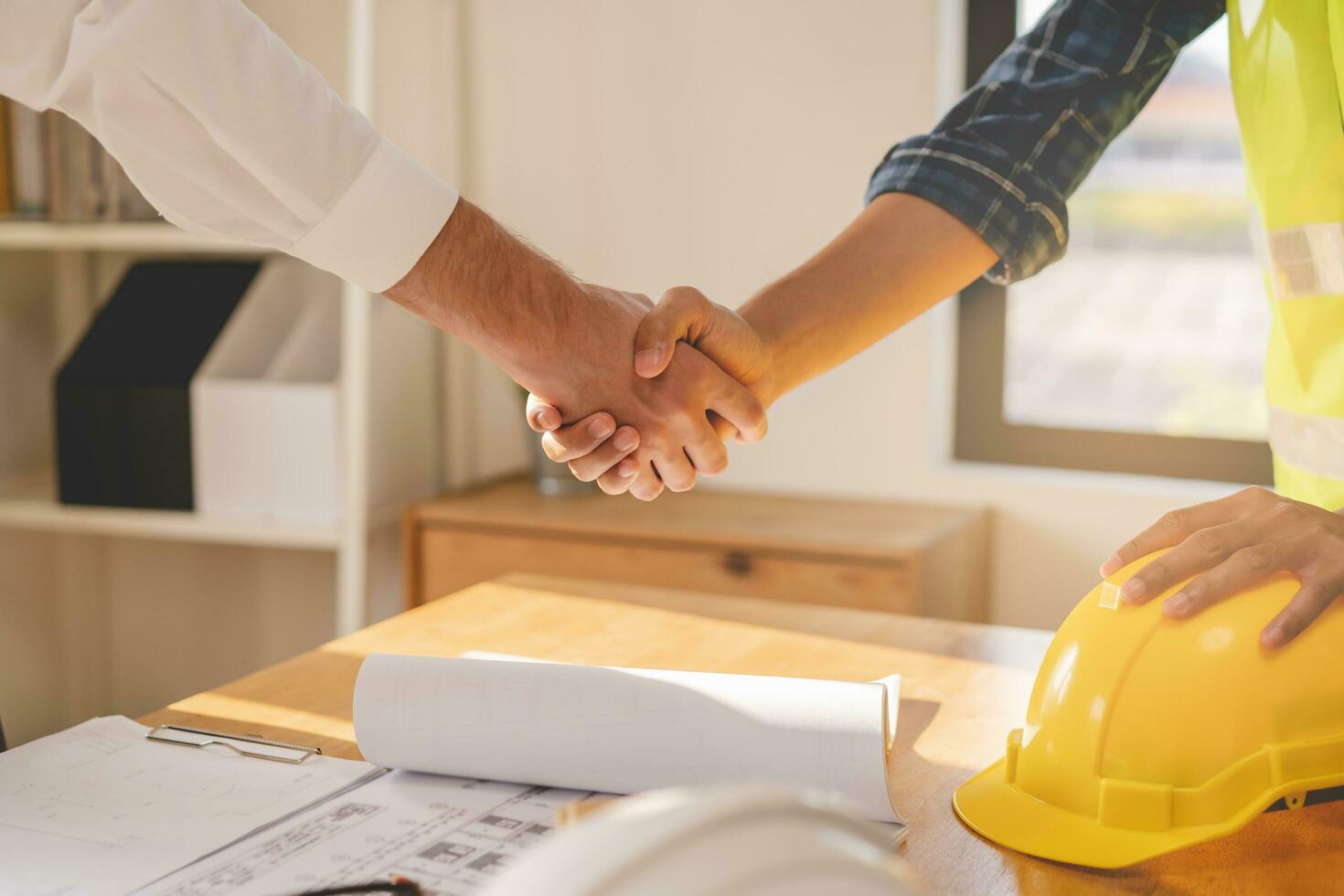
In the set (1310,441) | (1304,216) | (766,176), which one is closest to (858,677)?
(1310,441)

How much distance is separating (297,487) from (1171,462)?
59.0 inches

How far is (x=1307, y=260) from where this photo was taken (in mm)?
1104

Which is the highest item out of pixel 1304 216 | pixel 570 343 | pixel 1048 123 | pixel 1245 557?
pixel 1048 123

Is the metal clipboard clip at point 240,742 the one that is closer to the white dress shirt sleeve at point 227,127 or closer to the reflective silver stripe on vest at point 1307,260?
the white dress shirt sleeve at point 227,127

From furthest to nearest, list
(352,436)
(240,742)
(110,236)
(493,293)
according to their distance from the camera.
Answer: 1. (110,236)
2. (352,436)
3. (493,293)
4. (240,742)

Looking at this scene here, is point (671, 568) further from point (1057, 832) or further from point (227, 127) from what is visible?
point (1057, 832)

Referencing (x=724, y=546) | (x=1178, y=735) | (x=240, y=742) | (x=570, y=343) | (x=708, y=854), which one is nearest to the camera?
(x=708, y=854)

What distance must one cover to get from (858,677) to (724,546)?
94 centimetres

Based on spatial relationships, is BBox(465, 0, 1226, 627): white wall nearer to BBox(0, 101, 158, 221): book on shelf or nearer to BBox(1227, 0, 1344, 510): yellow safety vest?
BBox(0, 101, 158, 221): book on shelf

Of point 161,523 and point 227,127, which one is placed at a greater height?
point 227,127

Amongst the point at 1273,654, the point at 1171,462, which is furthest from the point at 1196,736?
the point at 1171,462

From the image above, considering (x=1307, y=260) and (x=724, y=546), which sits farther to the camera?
(x=724, y=546)

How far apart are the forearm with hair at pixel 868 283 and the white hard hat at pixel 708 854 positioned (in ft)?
3.33

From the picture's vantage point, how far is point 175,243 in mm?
2221
